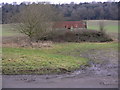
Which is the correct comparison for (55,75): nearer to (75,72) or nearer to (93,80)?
(75,72)

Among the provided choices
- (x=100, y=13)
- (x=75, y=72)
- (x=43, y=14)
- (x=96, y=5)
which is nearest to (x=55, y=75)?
(x=75, y=72)

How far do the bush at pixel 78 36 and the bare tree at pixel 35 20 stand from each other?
185 cm

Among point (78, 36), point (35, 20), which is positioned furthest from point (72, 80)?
point (78, 36)

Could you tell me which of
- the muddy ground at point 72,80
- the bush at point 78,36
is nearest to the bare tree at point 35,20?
the bush at point 78,36

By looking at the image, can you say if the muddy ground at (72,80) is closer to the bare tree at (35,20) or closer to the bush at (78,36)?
the bare tree at (35,20)

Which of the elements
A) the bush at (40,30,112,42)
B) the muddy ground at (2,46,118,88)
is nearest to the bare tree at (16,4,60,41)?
the bush at (40,30,112,42)

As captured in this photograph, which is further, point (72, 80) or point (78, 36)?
point (78, 36)

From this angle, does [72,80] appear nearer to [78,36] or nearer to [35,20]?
[35,20]

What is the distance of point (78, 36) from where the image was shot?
108ft

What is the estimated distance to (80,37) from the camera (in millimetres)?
33000

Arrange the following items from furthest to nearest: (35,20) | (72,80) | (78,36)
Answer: (78,36) < (35,20) < (72,80)

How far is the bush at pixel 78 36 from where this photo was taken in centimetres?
3200

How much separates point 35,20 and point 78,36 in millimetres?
7863

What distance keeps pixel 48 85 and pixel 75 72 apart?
127 inches
